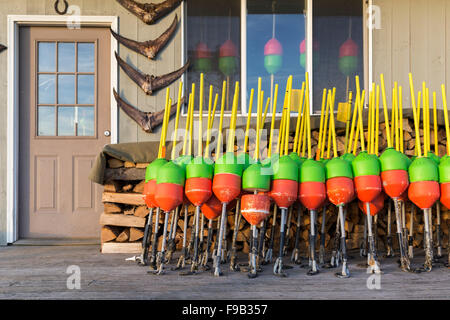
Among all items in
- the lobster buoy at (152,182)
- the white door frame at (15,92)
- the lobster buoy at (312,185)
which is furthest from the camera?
the white door frame at (15,92)

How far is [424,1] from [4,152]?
4538 mm

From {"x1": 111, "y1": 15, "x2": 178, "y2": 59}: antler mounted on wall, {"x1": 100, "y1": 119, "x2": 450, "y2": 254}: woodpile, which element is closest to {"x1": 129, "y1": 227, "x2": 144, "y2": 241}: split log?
{"x1": 100, "y1": 119, "x2": 450, "y2": 254}: woodpile

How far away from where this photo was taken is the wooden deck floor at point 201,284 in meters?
2.34

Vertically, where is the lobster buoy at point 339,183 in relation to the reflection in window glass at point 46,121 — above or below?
below

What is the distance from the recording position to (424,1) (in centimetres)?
468

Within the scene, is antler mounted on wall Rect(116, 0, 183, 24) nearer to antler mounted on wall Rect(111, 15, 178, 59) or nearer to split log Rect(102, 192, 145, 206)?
antler mounted on wall Rect(111, 15, 178, 59)

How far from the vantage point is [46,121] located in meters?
Answer: 4.51

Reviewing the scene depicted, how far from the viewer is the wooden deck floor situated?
2338 mm

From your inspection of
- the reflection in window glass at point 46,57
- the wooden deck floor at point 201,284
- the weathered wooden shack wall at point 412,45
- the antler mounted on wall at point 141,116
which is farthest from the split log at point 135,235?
the weathered wooden shack wall at point 412,45

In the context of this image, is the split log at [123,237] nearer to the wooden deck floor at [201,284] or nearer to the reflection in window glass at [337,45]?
the wooden deck floor at [201,284]

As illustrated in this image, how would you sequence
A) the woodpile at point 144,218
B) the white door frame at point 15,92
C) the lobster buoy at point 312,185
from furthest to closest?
the white door frame at point 15,92
the woodpile at point 144,218
the lobster buoy at point 312,185

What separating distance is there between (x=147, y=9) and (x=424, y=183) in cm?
310
